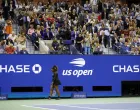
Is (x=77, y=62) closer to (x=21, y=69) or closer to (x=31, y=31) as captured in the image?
(x=21, y=69)

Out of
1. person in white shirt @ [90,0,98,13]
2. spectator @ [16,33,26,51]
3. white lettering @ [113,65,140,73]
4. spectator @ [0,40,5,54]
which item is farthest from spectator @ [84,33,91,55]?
person in white shirt @ [90,0,98,13]

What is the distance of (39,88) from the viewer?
68.1 feet

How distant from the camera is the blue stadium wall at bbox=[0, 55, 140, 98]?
2028 cm

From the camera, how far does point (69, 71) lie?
21.0m

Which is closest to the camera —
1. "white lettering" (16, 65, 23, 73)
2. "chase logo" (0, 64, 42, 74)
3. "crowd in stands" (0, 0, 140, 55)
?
"chase logo" (0, 64, 42, 74)

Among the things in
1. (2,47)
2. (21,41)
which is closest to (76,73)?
(21,41)

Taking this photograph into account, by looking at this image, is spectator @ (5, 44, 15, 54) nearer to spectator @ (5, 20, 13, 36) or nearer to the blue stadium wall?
the blue stadium wall

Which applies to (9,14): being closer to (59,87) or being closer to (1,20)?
(1,20)

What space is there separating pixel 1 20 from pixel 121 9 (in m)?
10.7

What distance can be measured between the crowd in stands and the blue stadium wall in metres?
1.04

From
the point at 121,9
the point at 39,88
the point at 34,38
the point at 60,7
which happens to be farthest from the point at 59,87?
the point at 121,9

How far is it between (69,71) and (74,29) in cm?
445

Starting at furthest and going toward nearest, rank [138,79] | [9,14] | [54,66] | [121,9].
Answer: [121,9], [9,14], [138,79], [54,66]

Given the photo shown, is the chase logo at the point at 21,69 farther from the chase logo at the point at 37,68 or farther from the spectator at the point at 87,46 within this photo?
the spectator at the point at 87,46
